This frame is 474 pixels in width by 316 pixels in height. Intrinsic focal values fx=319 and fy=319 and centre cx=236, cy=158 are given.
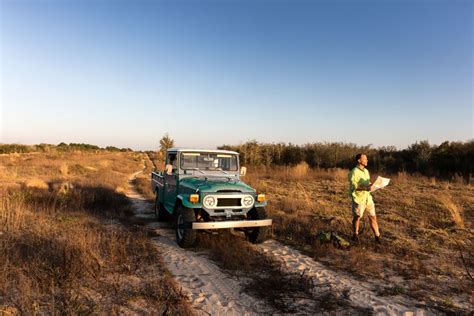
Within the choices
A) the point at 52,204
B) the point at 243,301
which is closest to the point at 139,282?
the point at 243,301

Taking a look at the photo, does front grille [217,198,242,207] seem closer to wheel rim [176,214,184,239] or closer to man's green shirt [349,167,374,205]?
wheel rim [176,214,184,239]

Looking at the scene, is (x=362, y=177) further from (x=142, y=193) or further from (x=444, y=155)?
(x=444, y=155)

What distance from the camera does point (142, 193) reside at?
1504 cm

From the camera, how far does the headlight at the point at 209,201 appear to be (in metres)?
6.31

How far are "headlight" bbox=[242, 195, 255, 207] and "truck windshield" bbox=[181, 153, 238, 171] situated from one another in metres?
1.64

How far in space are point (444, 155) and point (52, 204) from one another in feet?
79.3

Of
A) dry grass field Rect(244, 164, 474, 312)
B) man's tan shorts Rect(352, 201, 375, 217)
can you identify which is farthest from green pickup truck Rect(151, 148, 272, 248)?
man's tan shorts Rect(352, 201, 375, 217)

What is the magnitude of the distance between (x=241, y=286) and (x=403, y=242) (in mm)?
4316

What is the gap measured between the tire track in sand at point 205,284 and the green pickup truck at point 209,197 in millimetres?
408

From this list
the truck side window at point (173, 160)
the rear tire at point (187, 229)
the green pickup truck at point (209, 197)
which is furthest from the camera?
the truck side window at point (173, 160)

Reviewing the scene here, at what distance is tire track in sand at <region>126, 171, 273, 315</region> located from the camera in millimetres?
3979

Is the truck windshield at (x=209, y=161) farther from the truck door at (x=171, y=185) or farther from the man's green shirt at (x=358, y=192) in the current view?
the man's green shirt at (x=358, y=192)

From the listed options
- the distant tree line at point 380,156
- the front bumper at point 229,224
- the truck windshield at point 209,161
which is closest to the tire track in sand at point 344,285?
the front bumper at point 229,224

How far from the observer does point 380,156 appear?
27250 mm
